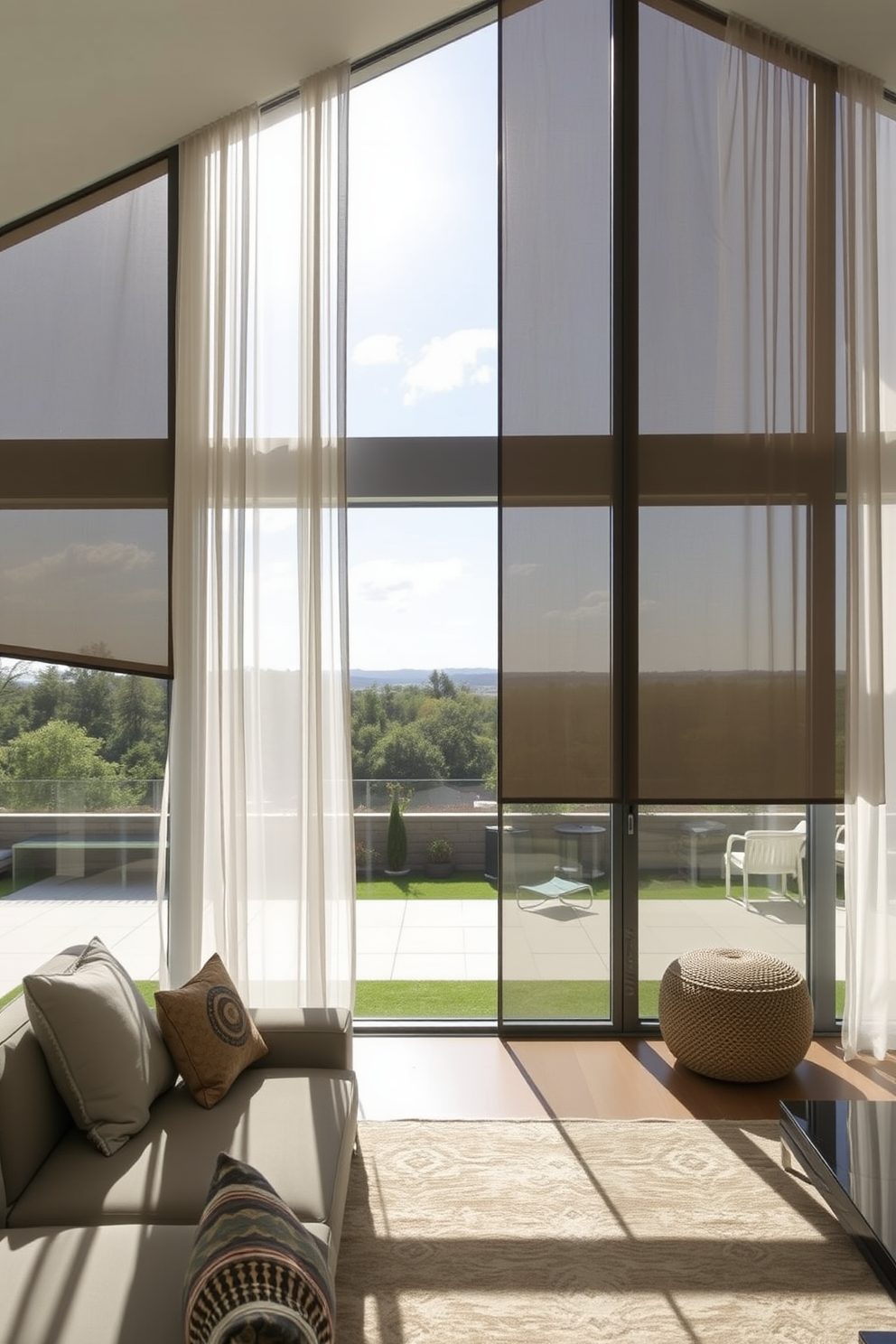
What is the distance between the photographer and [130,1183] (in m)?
2.22

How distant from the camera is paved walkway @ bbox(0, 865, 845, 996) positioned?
A: 402cm

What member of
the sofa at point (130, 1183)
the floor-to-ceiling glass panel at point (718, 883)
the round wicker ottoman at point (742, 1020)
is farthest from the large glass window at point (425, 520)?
the sofa at point (130, 1183)

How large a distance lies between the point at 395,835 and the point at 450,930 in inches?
22.2

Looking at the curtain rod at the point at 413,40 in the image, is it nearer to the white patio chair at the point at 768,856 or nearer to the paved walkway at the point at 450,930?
A: the paved walkway at the point at 450,930

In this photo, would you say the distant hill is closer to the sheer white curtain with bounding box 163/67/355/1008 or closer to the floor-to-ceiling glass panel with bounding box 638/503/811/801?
the sheer white curtain with bounding box 163/67/355/1008

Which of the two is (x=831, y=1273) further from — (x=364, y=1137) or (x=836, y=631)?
(x=836, y=631)

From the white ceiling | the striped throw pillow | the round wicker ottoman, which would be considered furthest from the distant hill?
the striped throw pillow

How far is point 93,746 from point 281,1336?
125 inches

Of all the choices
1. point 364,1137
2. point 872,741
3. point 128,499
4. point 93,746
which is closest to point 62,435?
point 128,499

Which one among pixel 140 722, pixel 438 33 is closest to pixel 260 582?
pixel 140 722

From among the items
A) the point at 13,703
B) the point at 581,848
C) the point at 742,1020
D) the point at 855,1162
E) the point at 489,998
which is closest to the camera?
the point at 855,1162

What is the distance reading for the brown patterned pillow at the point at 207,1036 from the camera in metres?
2.67

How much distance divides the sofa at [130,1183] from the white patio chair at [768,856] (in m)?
2.13

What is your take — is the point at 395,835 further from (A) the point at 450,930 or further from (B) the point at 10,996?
(B) the point at 10,996
